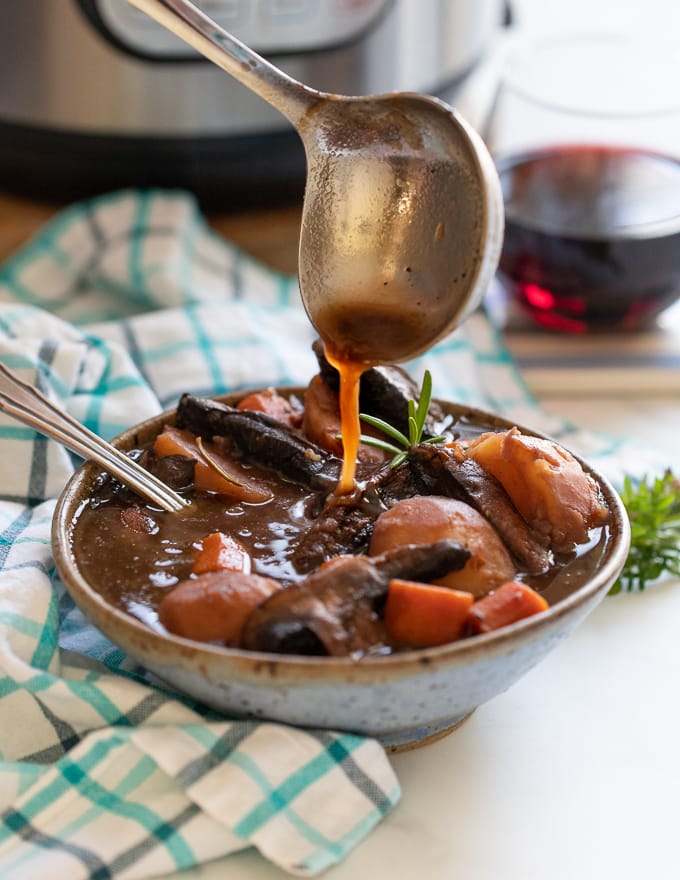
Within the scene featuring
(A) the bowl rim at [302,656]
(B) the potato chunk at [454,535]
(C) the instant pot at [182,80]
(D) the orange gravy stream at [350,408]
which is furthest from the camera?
(C) the instant pot at [182,80]

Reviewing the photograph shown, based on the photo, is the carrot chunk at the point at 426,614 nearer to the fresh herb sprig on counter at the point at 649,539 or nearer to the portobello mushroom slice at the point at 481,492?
the portobello mushroom slice at the point at 481,492

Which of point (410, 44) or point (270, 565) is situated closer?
point (270, 565)

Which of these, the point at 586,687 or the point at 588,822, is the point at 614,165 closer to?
the point at 586,687

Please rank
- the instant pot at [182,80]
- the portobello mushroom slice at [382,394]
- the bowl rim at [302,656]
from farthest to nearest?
the instant pot at [182,80] → the portobello mushroom slice at [382,394] → the bowl rim at [302,656]

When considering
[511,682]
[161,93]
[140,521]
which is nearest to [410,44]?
[161,93]

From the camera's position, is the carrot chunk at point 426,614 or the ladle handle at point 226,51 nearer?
the carrot chunk at point 426,614

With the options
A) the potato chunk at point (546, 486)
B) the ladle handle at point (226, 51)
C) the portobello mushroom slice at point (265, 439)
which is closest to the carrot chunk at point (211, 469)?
the portobello mushroom slice at point (265, 439)

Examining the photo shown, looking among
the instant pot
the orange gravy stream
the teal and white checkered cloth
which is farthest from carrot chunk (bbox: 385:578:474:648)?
the instant pot
